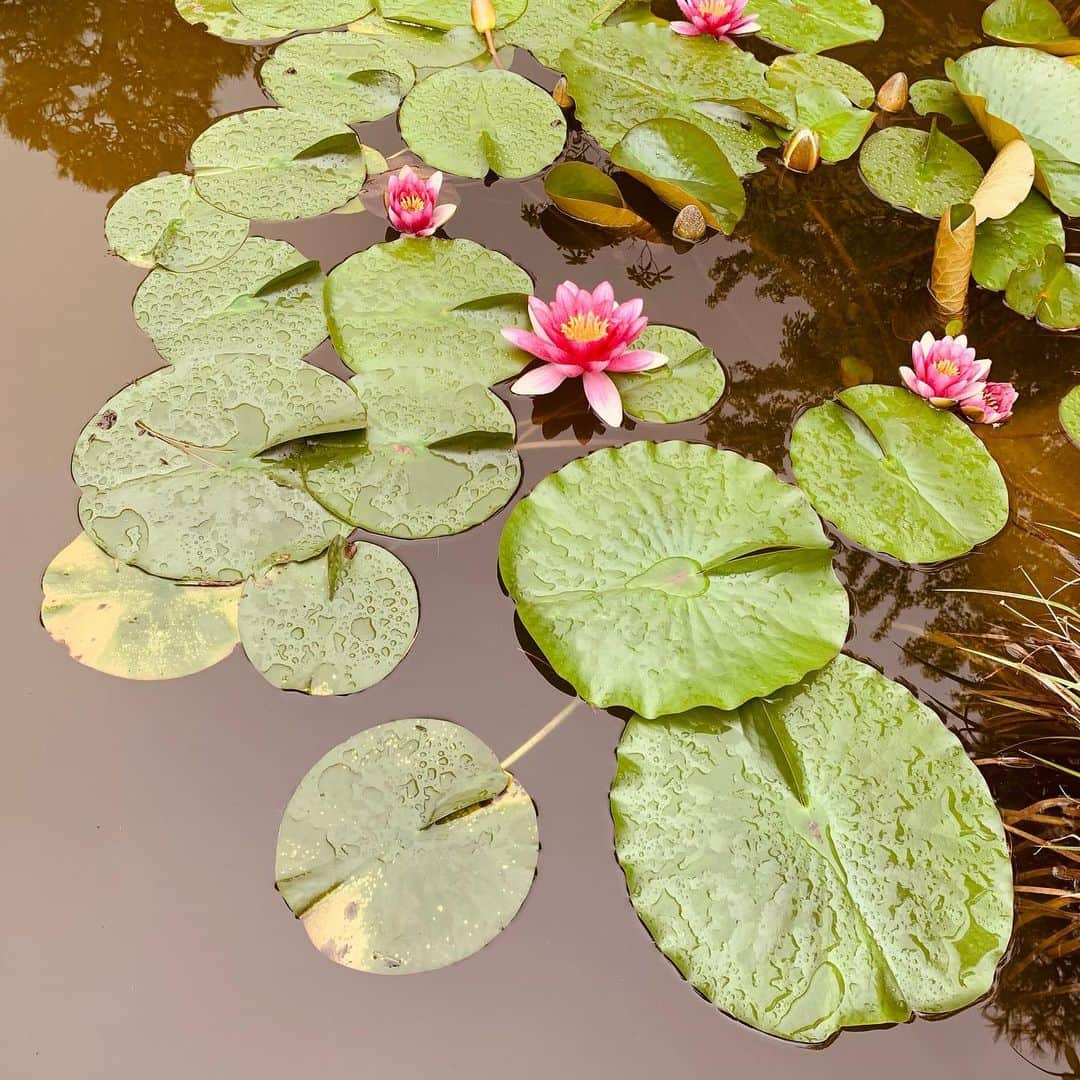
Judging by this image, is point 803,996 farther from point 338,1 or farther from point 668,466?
point 338,1

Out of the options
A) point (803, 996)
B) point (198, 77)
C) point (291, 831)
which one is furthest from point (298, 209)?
point (803, 996)

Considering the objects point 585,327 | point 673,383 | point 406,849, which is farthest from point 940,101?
point 406,849

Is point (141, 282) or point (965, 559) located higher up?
point (141, 282)

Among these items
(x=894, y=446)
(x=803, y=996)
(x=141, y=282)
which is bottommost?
(x=803, y=996)

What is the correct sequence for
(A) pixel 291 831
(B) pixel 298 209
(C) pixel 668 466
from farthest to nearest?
(B) pixel 298 209
(C) pixel 668 466
(A) pixel 291 831

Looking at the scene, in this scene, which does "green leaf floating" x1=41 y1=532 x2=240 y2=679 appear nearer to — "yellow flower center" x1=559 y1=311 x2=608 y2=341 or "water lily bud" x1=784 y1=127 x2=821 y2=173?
"yellow flower center" x1=559 y1=311 x2=608 y2=341

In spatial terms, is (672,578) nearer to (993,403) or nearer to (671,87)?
(993,403)

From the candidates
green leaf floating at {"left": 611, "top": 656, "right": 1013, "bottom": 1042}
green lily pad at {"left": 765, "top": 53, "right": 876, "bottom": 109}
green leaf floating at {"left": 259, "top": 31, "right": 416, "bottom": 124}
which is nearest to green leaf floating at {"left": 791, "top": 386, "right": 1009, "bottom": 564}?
green leaf floating at {"left": 611, "top": 656, "right": 1013, "bottom": 1042}
